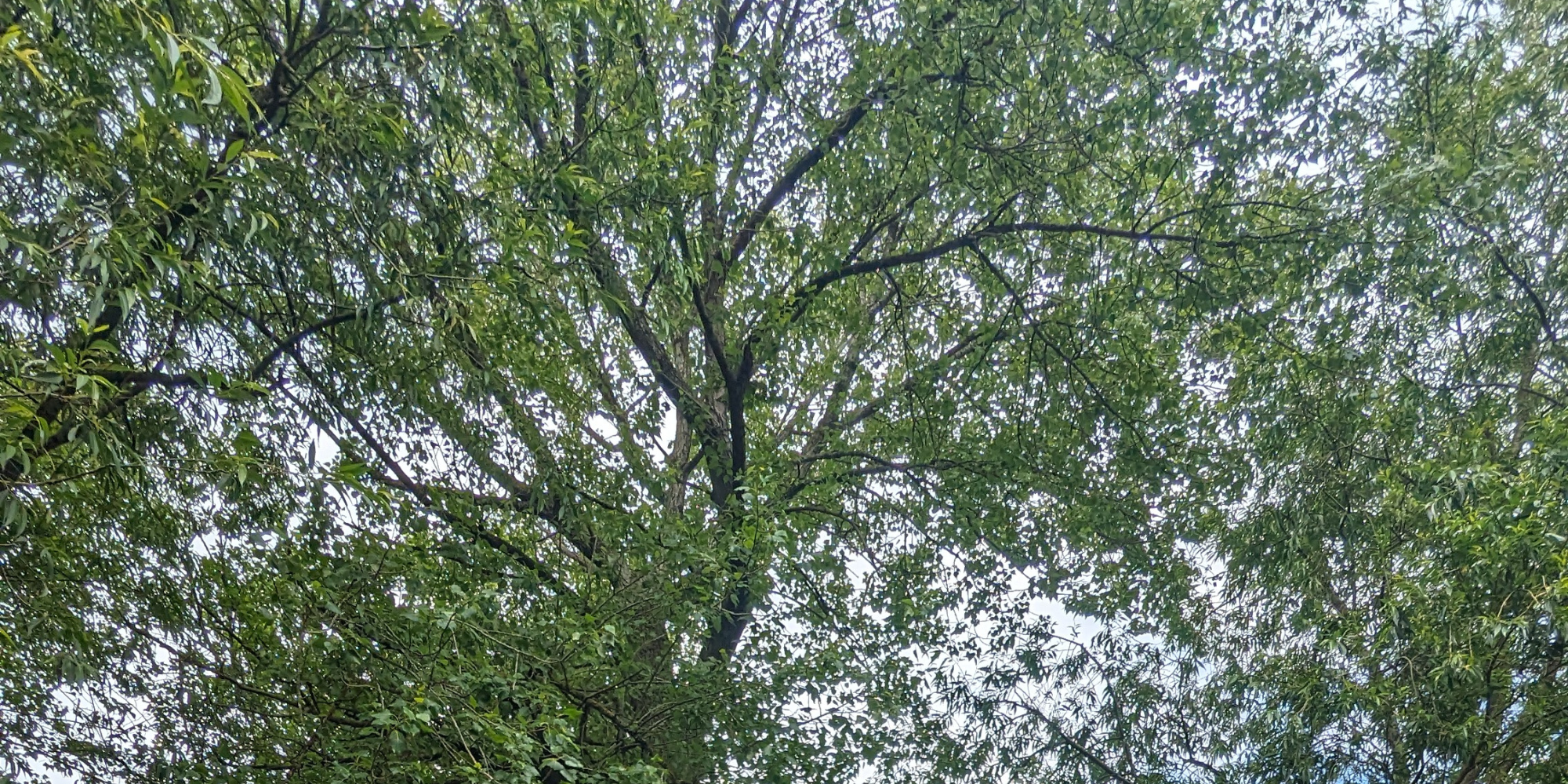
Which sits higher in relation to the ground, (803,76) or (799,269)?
(803,76)

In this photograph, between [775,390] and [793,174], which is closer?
[793,174]

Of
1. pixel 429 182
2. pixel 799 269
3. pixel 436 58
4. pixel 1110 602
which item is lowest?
pixel 429 182

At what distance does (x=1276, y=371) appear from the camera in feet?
19.2

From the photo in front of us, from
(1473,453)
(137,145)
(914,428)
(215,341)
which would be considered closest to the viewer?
(137,145)

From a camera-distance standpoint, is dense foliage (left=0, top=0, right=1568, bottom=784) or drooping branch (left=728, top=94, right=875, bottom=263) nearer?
dense foliage (left=0, top=0, right=1568, bottom=784)

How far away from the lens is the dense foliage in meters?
3.45

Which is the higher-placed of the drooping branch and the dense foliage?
the drooping branch

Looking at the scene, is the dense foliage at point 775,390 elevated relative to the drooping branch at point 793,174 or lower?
lower

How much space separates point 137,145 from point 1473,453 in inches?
220

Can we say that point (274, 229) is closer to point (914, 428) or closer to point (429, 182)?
point (429, 182)

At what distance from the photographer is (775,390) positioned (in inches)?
267

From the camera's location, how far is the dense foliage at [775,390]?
3.45 metres

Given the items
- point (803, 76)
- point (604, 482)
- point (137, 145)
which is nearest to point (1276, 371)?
point (803, 76)

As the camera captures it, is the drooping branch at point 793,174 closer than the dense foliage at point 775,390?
No
